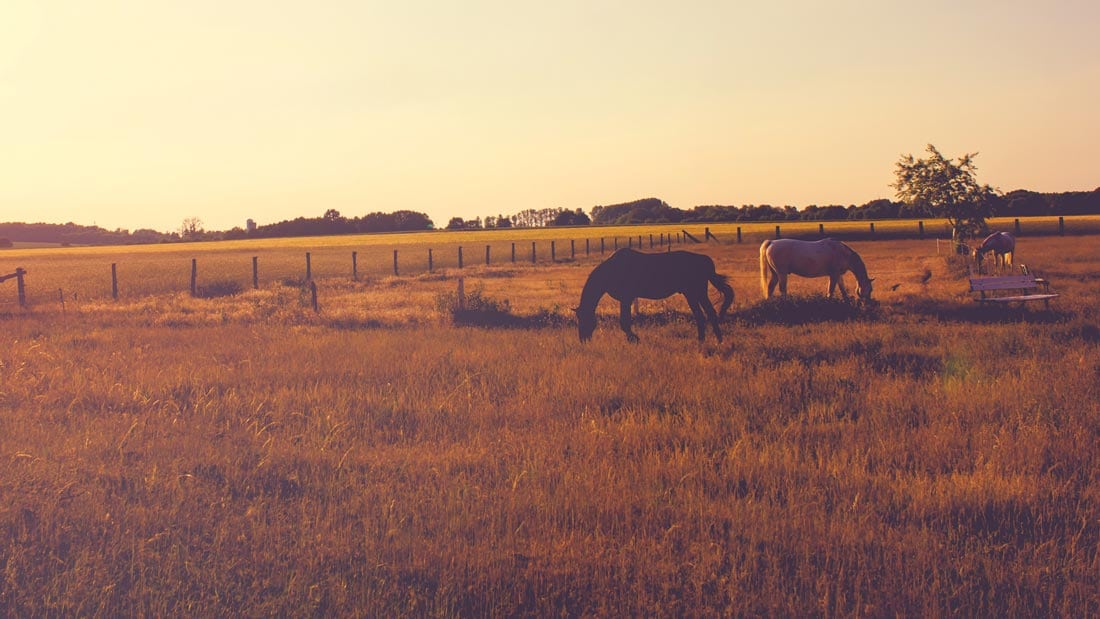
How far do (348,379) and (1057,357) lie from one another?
29.8 feet

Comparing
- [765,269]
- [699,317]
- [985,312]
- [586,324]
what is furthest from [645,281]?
[765,269]

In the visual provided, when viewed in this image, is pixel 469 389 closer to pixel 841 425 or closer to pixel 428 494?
pixel 428 494

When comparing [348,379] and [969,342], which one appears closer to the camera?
[348,379]

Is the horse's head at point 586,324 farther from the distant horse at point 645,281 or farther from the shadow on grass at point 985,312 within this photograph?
the shadow on grass at point 985,312

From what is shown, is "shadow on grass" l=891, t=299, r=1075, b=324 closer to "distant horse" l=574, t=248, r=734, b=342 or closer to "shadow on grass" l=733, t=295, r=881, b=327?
"shadow on grass" l=733, t=295, r=881, b=327

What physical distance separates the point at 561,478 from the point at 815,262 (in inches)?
532

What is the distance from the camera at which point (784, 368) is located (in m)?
9.25

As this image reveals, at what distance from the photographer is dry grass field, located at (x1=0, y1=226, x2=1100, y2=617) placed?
3.96 metres

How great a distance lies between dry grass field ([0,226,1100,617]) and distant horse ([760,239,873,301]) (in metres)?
5.45

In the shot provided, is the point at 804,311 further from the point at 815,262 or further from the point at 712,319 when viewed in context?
the point at 712,319

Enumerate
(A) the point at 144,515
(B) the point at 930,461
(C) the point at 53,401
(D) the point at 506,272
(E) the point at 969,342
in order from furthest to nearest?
(D) the point at 506,272 → (E) the point at 969,342 → (C) the point at 53,401 → (B) the point at 930,461 → (A) the point at 144,515

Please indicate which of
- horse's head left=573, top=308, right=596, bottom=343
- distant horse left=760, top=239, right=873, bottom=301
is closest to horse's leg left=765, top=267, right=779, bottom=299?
distant horse left=760, top=239, right=873, bottom=301

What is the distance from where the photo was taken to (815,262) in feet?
56.8

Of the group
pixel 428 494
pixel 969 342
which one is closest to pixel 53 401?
pixel 428 494
